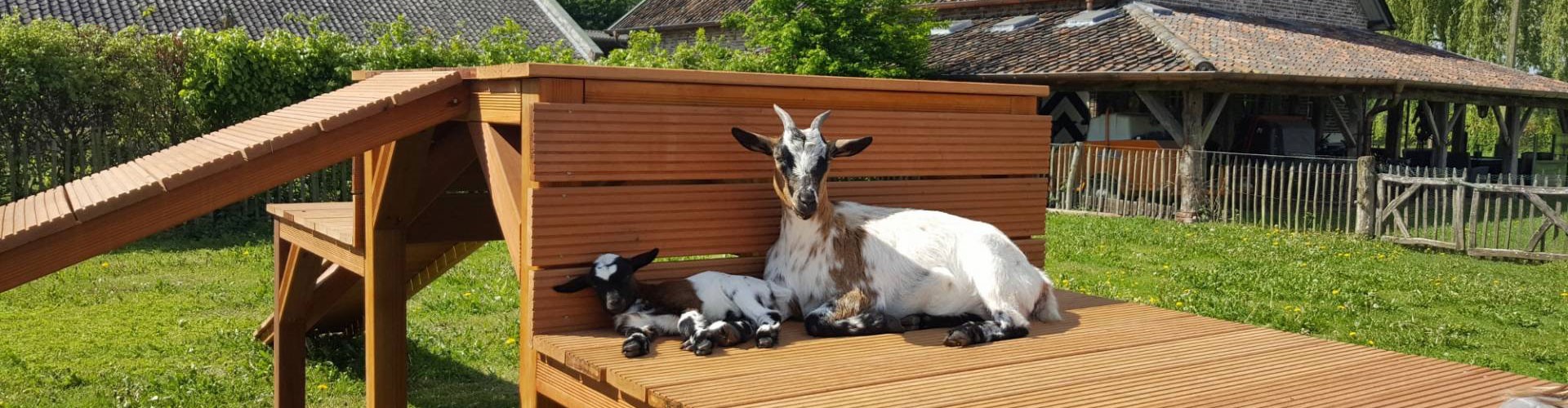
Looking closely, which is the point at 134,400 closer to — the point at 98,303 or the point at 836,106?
the point at 98,303

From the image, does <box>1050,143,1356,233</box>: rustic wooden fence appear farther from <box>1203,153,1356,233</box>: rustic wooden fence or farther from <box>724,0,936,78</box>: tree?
<box>724,0,936,78</box>: tree

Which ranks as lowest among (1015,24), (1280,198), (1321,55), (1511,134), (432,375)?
(432,375)

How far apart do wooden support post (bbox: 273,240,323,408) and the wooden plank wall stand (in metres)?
2.43

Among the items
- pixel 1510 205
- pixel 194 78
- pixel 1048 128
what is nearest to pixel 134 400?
pixel 1048 128

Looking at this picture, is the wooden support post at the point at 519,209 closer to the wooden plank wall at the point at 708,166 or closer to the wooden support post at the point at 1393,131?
the wooden plank wall at the point at 708,166

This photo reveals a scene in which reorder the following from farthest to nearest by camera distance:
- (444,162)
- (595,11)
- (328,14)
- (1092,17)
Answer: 1. (595,11)
2. (328,14)
3. (1092,17)
4. (444,162)

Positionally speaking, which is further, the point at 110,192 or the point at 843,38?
the point at 843,38

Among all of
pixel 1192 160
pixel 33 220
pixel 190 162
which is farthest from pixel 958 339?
pixel 1192 160

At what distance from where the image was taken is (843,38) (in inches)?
738

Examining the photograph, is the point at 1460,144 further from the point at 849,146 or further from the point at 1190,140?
the point at 849,146

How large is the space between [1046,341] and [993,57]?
52.9ft

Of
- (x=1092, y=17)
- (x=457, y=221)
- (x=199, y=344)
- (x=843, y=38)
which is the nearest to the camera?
(x=457, y=221)

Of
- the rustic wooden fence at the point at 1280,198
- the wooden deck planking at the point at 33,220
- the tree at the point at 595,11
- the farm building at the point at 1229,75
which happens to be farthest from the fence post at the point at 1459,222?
the tree at the point at 595,11

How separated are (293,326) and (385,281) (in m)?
1.41
